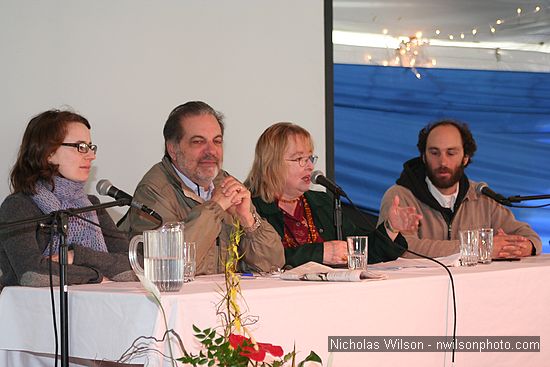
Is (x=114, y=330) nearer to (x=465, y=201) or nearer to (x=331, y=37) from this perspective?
(x=465, y=201)

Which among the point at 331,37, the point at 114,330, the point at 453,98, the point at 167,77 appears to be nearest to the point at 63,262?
the point at 114,330

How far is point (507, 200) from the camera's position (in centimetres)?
357

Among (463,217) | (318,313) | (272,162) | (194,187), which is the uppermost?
(272,162)

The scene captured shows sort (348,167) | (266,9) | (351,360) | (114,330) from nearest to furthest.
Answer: (114,330), (351,360), (266,9), (348,167)

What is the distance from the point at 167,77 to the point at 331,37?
1154 millimetres

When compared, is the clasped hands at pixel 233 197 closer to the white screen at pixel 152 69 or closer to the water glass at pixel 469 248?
the water glass at pixel 469 248

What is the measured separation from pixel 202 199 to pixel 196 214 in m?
0.35

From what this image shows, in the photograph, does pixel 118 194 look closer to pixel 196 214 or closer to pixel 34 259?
pixel 34 259

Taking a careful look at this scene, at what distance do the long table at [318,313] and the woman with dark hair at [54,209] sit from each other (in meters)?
0.16

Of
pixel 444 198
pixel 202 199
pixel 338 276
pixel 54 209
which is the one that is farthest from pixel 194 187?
pixel 444 198

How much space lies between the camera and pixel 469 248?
346 centimetres

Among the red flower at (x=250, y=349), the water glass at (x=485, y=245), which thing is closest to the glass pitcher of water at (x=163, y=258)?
the red flower at (x=250, y=349)

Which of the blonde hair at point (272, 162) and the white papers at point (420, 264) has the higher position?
the blonde hair at point (272, 162)

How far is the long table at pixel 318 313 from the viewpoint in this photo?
2363 mm
